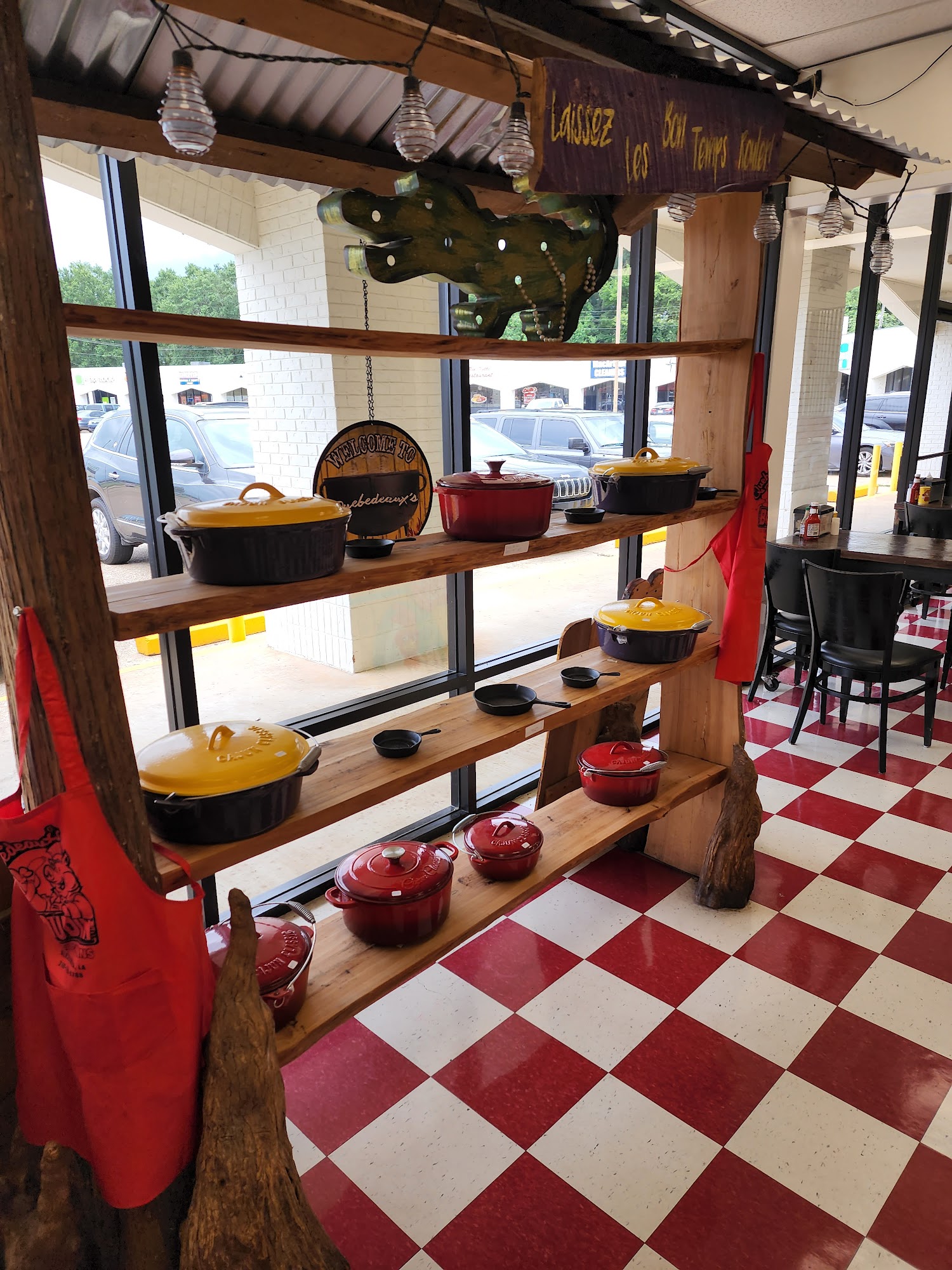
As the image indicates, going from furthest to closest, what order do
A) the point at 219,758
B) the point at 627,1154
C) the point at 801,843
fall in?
the point at 801,843 → the point at 627,1154 → the point at 219,758

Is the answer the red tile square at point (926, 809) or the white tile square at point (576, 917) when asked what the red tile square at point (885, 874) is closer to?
the red tile square at point (926, 809)

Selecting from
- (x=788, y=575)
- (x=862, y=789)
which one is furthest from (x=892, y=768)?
(x=788, y=575)

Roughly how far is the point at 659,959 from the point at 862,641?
1.96 meters

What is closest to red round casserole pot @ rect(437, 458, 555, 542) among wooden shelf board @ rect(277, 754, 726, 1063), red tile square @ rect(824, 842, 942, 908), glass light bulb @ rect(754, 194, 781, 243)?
wooden shelf board @ rect(277, 754, 726, 1063)

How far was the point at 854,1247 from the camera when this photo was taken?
1.70 metres

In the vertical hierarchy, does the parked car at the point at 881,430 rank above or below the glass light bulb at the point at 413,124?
below

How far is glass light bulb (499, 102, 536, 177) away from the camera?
1553 mm

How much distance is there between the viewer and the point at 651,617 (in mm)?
2570

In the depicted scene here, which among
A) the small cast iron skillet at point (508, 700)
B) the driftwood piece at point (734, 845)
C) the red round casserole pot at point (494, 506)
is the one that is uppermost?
the red round casserole pot at point (494, 506)

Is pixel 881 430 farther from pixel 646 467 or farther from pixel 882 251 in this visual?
pixel 646 467

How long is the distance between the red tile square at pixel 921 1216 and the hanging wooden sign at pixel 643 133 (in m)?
2.25

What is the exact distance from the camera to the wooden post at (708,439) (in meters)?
2.62

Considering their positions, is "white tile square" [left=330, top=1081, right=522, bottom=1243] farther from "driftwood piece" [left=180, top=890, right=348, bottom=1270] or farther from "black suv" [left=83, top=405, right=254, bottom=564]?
"black suv" [left=83, top=405, right=254, bottom=564]

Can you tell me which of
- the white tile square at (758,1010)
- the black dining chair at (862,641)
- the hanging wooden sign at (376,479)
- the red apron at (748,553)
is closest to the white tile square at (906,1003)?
the white tile square at (758,1010)
